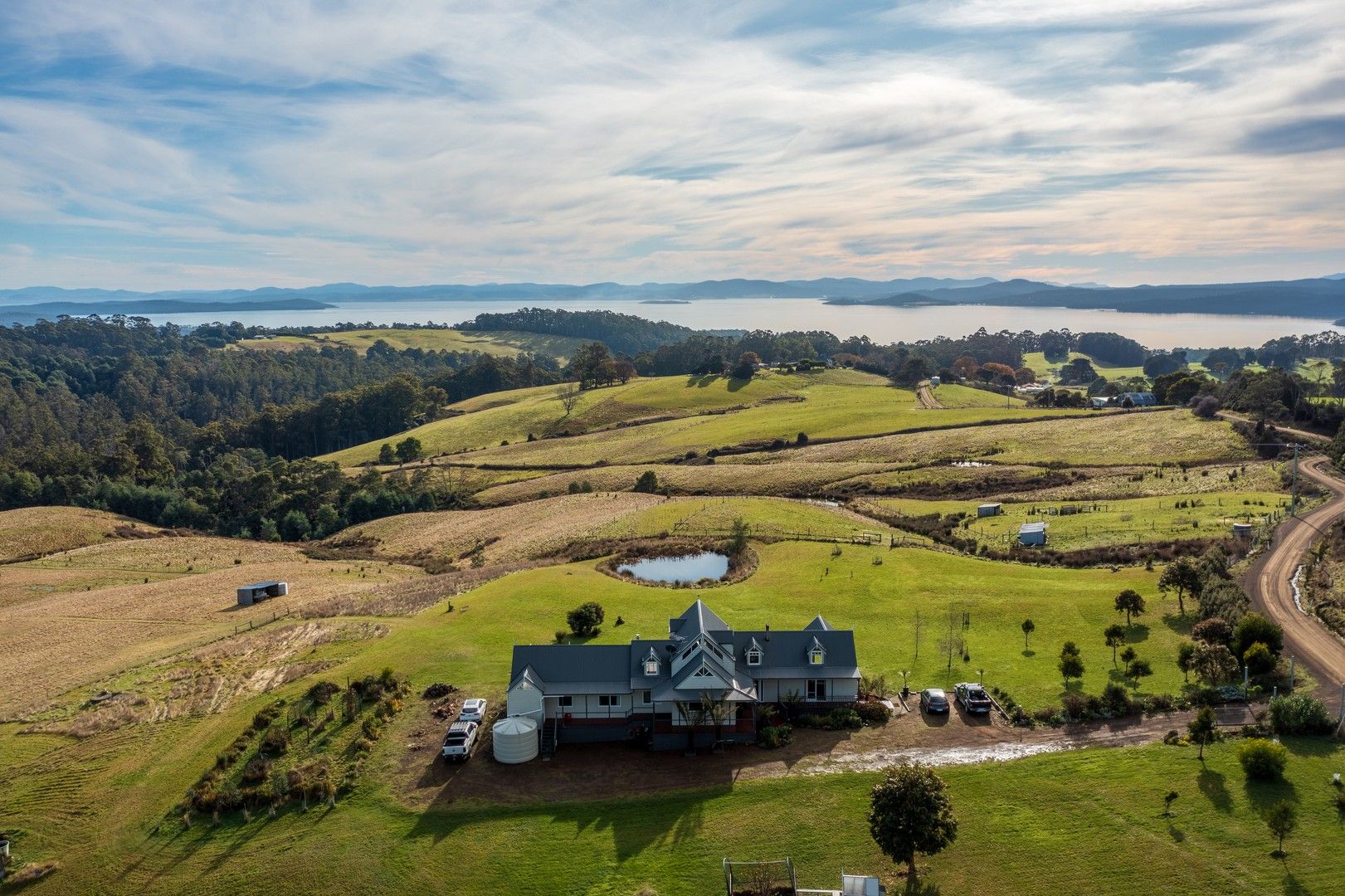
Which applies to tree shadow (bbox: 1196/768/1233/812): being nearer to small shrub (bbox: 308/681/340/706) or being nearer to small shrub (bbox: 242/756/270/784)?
small shrub (bbox: 242/756/270/784)

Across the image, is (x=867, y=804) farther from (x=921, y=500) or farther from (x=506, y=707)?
(x=921, y=500)

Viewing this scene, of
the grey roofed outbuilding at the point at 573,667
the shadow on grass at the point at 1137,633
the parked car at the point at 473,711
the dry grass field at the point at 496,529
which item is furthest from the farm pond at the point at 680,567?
the shadow on grass at the point at 1137,633

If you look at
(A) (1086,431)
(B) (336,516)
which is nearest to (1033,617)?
(A) (1086,431)

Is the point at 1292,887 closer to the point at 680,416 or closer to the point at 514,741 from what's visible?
the point at 514,741

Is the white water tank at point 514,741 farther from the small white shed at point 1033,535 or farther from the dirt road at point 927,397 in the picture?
the dirt road at point 927,397

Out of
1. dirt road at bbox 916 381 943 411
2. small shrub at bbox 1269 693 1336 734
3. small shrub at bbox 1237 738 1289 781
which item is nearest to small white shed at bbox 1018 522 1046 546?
small shrub at bbox 1269 693 1336 734
